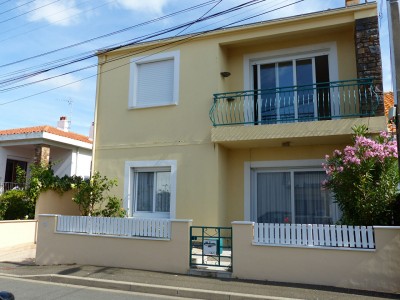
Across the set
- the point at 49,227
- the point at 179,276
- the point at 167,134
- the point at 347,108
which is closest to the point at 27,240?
the point at 49,227

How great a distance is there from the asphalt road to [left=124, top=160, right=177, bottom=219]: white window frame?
138 inches

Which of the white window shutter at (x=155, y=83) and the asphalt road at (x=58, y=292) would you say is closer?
the asphalt road at (x=58, y=292)

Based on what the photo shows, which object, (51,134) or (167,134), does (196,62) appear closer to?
(167,134)

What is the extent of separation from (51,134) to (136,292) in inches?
447

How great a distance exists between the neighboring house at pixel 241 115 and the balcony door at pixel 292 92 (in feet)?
0.10

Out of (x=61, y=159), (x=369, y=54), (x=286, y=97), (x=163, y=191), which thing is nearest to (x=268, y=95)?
(x=286, y=97)

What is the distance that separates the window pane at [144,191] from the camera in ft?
36.6

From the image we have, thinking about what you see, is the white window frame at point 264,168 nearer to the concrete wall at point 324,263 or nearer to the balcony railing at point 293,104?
the balcony railing at point 293,104

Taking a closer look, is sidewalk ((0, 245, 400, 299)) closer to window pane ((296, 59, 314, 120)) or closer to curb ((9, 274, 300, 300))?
curb ((9, 274, 300, 300))

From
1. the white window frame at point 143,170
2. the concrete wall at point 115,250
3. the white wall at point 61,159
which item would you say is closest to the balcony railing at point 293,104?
the white window frame at point 143,170

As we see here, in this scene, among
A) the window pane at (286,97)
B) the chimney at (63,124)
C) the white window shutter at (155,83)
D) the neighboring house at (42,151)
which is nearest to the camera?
the window pane at (286,97)

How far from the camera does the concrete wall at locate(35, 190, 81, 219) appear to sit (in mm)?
12391

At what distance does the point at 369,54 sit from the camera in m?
9.23

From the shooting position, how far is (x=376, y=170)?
25.2ft
